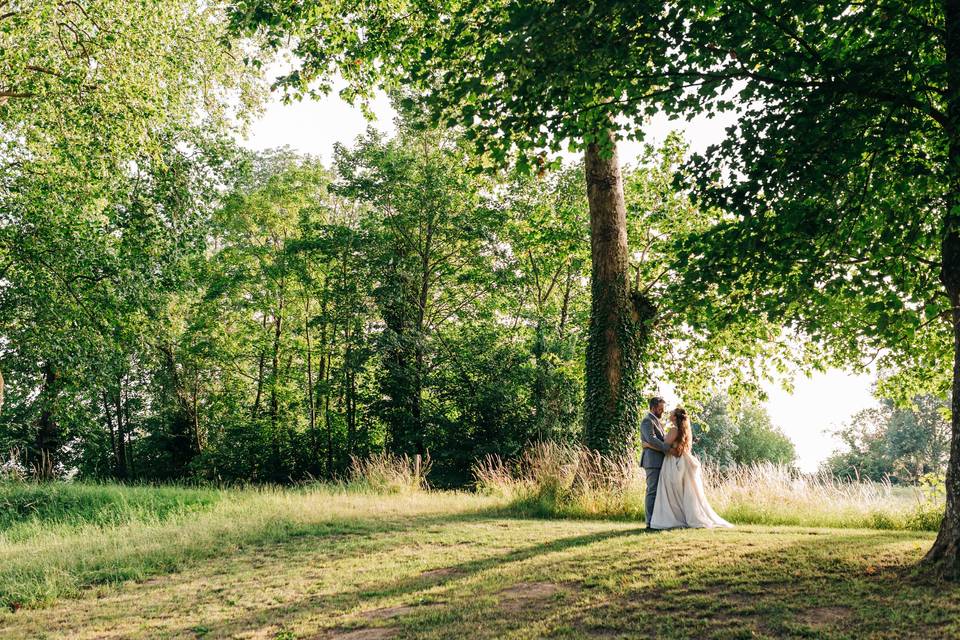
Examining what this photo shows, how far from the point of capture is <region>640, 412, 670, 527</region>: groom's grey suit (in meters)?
10.0

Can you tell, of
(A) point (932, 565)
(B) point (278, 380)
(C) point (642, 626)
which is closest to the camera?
(C) point (642, 626)

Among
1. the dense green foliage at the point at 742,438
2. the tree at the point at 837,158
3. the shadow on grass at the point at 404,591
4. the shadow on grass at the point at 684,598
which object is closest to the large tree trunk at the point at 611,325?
the shadow on grass at the point at 404,591

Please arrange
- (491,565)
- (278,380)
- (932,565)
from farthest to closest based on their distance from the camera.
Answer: (278,380) < (491,565) < (932,565)

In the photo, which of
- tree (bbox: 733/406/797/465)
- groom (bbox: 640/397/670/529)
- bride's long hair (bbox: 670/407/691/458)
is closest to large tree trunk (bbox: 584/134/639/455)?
groom (bbox: 640/397/670/529)

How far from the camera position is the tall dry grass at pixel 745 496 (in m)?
10.5

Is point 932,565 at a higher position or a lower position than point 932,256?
lower

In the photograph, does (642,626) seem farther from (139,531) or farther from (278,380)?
(278,380)

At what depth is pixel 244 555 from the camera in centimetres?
948

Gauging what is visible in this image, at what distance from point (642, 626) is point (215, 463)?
86.3ft

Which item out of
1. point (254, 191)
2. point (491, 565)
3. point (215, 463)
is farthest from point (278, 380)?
point (491, 565)

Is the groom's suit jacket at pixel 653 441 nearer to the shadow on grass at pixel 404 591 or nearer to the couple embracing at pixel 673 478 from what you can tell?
the couple embracing at pixel 673 478

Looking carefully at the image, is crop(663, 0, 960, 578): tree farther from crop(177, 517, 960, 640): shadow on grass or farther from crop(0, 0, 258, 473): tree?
crop(0, 0, 258, 473): tree

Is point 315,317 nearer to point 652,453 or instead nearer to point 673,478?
point 652,453

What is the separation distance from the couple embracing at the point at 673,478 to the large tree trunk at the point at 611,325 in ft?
8.91
